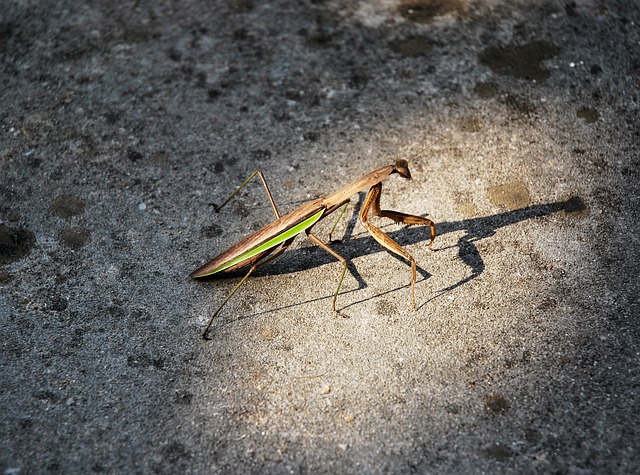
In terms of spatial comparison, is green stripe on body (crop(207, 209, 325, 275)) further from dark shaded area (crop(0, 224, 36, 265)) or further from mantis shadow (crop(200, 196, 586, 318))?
dark shaded area (crop(0, 224, 36, 265))

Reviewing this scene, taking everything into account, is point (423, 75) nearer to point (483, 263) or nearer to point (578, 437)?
point (483, 263)

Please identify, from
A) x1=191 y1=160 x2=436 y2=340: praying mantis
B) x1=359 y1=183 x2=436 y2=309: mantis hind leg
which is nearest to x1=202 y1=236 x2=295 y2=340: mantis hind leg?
x1=191 y1=160 x2=436 y2=340: praying mantis

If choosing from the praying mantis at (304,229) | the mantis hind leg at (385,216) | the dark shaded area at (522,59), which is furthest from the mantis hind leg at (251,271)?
A: the dark shaded area at (522,59)

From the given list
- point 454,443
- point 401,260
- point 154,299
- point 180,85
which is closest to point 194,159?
point 180,85

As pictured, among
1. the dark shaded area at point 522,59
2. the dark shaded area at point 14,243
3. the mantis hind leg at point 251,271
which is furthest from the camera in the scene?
the dark shaded area at point 522,59

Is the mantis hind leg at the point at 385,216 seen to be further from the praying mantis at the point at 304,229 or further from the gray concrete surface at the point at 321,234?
the gray concrete surface at the point at 321,234

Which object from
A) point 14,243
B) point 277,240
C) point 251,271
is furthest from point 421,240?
point 14,243
